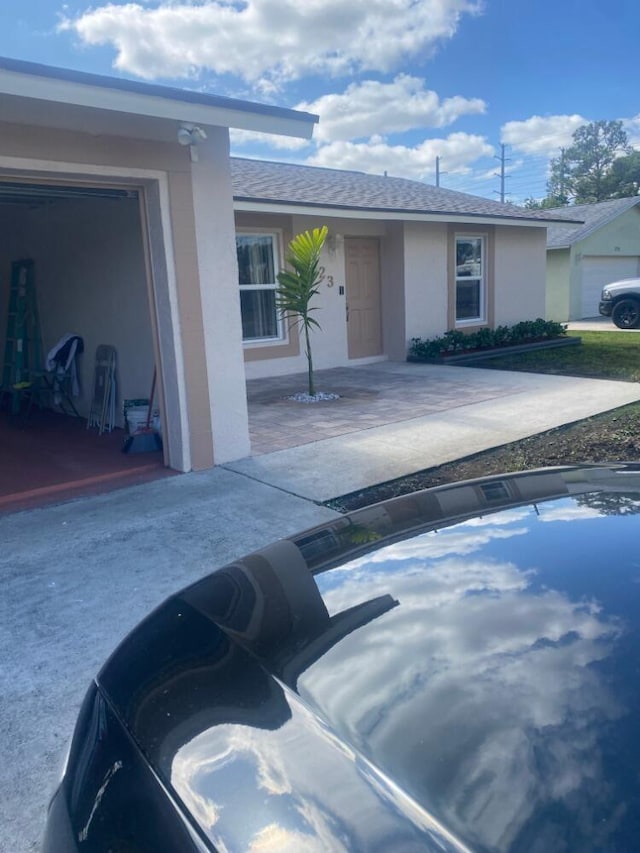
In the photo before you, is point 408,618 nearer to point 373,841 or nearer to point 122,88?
point 373,841

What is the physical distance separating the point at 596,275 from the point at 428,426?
1922cm

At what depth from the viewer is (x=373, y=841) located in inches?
39.9

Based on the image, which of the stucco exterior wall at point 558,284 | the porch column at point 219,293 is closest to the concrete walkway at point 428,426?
the porch column at point 219,293

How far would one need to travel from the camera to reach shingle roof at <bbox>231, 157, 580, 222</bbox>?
35.8 ft

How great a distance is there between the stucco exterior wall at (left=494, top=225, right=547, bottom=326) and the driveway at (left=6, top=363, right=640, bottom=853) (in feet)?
20.5

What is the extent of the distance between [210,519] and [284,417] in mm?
3479

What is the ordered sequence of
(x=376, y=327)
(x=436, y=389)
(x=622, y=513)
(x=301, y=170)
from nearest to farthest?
(x=622, y=513) < (x=436, y=389) < (x=376, y=327) < (x=301, y=170)

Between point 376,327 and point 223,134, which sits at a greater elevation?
point 223,134

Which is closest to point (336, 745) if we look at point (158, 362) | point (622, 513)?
point (622, 513)

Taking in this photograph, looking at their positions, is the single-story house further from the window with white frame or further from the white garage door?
the white garage door

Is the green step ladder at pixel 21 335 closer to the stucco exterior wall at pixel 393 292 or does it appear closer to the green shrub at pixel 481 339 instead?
the stucco exterior wall at pixel 393 292

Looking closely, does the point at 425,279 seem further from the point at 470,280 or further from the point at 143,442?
the point at 143,442

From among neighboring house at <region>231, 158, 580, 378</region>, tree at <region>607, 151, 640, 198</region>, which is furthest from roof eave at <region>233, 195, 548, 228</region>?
tree at <region>607, 151, 640, 198</region>

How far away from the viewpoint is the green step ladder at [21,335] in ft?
29.2
